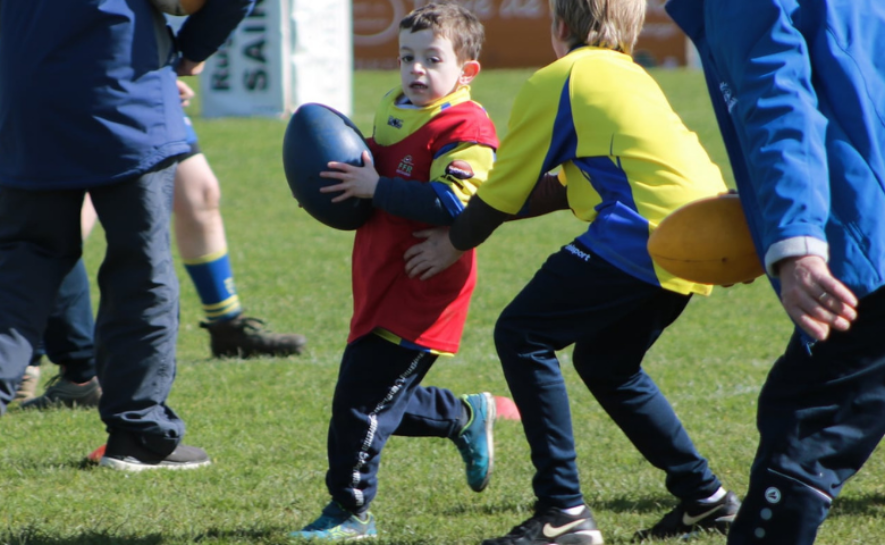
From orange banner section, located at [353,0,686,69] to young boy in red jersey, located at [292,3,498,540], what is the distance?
67.9 ft

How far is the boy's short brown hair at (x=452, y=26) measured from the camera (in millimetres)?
3256

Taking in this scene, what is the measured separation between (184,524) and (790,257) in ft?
6.78

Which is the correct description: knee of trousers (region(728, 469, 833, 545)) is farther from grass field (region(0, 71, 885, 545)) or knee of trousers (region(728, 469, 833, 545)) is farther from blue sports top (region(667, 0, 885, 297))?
grass field (region(0, 71, 885, 545))

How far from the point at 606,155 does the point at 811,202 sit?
97 cm

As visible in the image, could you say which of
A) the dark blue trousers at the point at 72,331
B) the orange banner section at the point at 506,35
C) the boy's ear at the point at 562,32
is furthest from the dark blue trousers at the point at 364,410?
the orange banner section at the point at 506,35

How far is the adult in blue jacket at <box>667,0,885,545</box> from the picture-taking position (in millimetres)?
2148

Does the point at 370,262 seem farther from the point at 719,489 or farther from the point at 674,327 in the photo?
the point at 674,327

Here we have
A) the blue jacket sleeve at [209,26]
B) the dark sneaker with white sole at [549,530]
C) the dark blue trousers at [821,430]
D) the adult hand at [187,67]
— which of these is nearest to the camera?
the dark blue trousers at [821,430]

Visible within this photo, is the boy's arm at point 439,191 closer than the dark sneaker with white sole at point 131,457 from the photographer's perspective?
Yes

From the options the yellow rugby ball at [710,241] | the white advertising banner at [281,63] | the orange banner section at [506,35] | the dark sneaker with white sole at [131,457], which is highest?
the yellow rugby ball at [710,241]

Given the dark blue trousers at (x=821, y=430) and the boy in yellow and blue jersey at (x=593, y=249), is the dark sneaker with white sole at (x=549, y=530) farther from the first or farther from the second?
the dark blue trousers at (x=821, y=430)

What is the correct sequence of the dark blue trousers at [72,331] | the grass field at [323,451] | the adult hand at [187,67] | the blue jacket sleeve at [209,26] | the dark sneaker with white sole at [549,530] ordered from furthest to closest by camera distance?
the dark blue trousers at [72,331] < the adult hand at [187,67] < the blue jacket sleeve at [209,26] < the grass field at [323,451] < the dark sneaker with white sole at [549,530]

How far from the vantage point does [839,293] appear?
203 centimetres

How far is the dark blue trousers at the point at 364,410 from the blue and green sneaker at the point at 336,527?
3 cm
